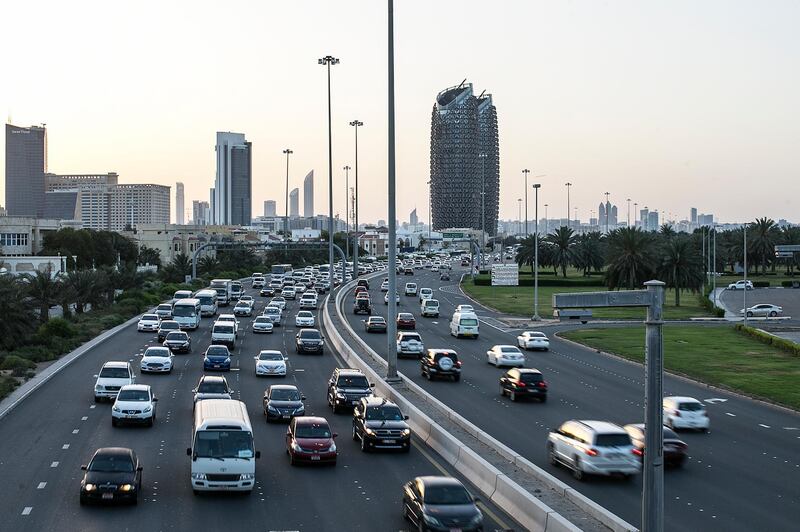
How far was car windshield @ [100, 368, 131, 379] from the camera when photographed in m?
34.5

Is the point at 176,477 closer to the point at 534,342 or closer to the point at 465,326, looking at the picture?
the point at 534,342

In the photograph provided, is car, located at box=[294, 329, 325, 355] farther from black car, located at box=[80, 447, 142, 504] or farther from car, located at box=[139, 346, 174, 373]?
black car, located at box=[80, 447, 142, 504]

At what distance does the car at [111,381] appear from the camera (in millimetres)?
34062

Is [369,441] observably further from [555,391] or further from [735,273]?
[735,273]

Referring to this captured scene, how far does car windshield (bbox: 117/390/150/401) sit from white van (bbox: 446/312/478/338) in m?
32.9

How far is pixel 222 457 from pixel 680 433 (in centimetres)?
1610

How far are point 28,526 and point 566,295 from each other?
1222 cm

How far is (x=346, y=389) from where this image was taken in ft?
108

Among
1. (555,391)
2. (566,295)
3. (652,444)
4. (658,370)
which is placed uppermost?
(566,295)

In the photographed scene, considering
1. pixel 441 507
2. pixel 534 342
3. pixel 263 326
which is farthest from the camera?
pixel 263 326

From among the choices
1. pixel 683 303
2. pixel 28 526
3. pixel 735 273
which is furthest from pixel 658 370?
pixel 735 273

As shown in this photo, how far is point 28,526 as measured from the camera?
1817 cm

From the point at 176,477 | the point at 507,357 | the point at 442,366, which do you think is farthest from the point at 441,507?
the point at 507,357

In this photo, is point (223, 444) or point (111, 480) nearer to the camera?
point (111, 480)
